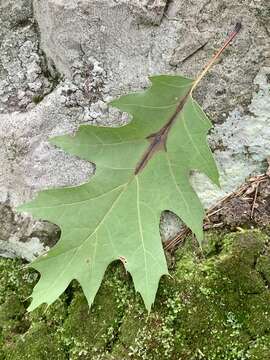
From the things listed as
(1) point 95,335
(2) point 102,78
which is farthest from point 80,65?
(1) point 95,335

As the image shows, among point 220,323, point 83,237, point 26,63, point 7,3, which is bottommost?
point 220,323

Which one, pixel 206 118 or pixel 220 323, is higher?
pixel 206 118

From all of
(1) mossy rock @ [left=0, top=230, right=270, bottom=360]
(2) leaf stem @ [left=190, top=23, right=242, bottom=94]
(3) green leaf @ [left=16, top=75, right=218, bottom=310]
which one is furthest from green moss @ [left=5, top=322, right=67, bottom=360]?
(2) leaf stem @ [left=190, top=23, right=242, bottom=94]

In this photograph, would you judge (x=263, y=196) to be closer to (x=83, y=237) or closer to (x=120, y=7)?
(x=83, y=237)

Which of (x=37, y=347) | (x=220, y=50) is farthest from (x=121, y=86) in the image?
(x=37, y=347)

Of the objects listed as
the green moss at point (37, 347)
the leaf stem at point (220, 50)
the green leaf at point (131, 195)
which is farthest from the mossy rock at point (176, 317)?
the leaf stem at point (220, 50)

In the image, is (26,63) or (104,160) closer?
(104,160)

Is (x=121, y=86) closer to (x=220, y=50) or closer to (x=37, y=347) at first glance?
(x=220, y=50)
